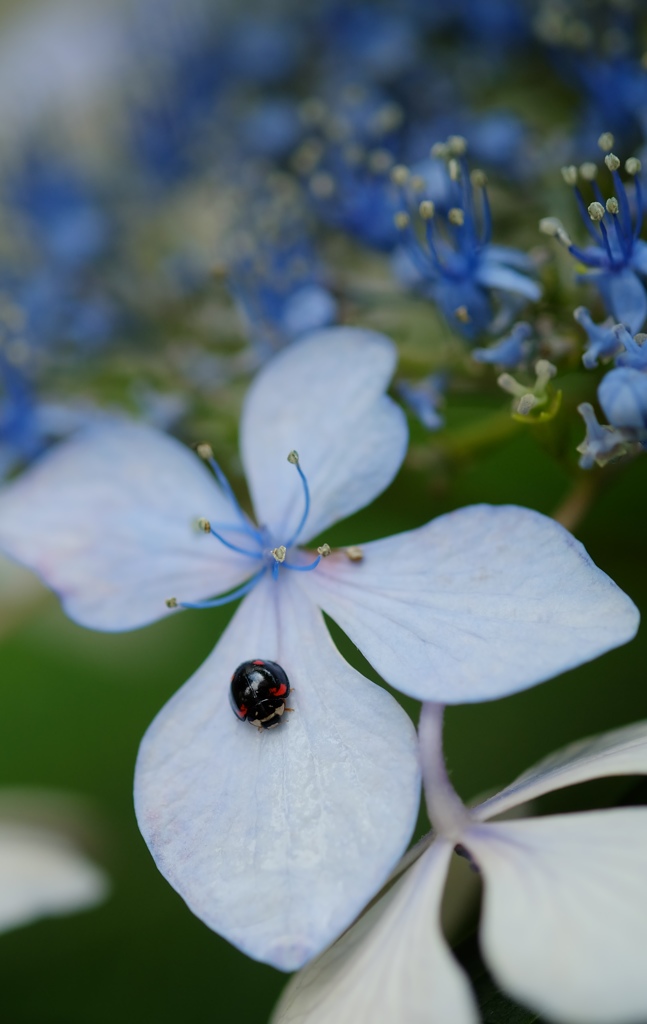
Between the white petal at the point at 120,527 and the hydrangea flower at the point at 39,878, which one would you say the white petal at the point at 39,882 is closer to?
the hydrangea flower at the point at 39,878

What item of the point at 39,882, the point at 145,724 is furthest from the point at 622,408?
the point at 145,724

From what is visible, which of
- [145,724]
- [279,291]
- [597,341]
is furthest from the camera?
[145,724]

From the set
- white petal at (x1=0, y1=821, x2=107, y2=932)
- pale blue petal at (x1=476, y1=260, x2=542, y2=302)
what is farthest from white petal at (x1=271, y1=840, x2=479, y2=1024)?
pale blue petal at (x1=476, y1=260, x2=542, y2=302)

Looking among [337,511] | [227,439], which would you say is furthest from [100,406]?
[337,511]

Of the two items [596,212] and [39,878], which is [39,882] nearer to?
[39,878]

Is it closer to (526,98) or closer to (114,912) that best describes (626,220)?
(526,98)

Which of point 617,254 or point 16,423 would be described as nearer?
point 617,254
